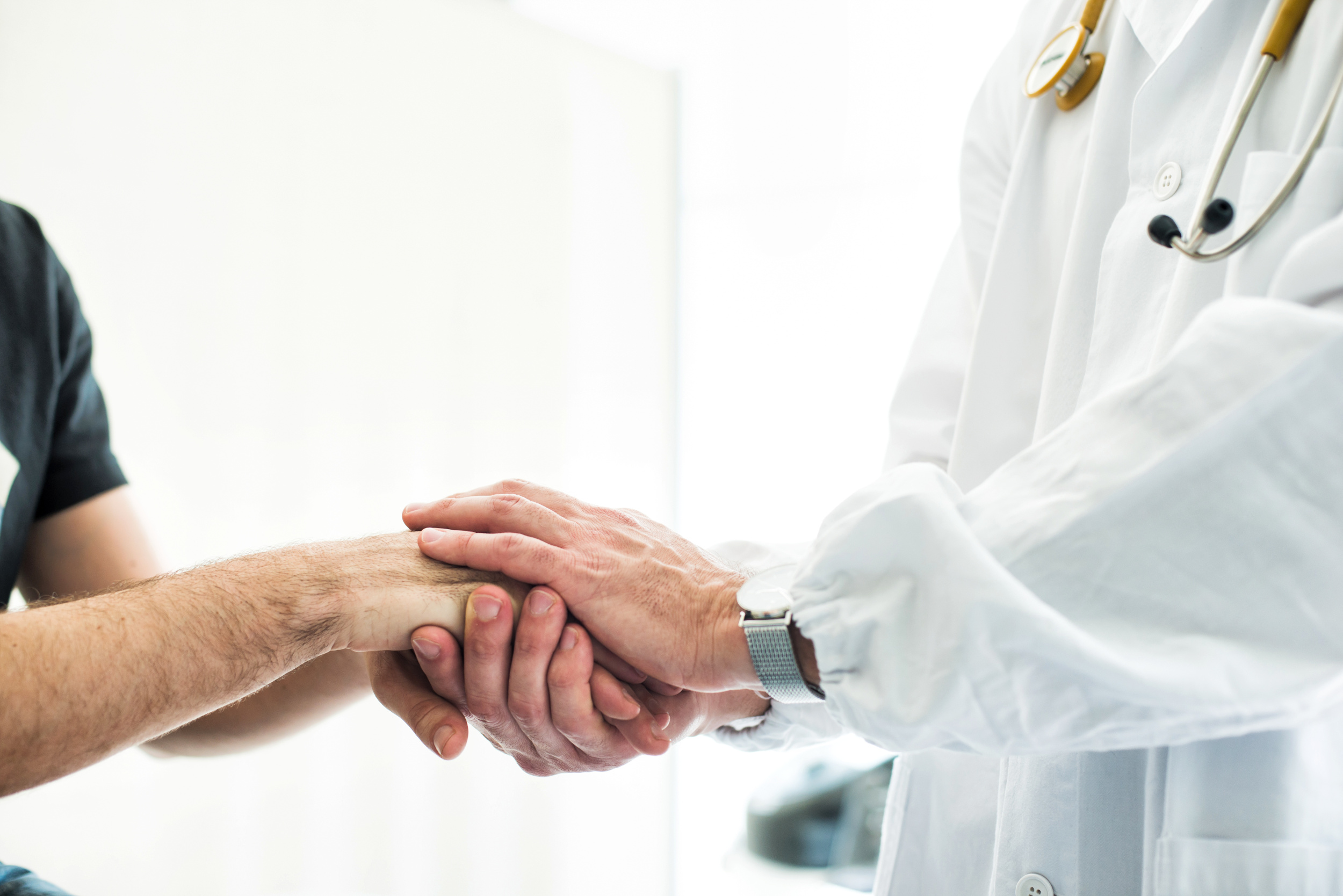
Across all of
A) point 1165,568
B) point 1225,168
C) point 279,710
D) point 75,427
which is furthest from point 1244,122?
point 75,427

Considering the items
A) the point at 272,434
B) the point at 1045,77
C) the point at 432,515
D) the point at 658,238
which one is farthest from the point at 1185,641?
the point at 658,238

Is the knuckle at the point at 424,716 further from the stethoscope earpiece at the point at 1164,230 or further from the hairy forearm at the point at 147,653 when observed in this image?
the stethoscope earpiece at the point at 1164,230

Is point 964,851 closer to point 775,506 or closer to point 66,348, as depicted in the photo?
point 66,348

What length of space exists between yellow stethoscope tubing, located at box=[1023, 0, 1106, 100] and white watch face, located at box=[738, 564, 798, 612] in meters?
0.59

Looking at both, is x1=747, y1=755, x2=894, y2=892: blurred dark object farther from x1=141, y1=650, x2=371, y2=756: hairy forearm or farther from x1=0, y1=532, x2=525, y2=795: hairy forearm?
x1=0, y1=532, x2=525, y2=795: hairy forearm

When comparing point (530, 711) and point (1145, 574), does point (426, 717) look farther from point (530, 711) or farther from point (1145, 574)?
point (1145, 574)

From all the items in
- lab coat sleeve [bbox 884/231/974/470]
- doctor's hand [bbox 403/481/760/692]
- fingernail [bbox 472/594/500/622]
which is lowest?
fingernail [bbox 472/594/500/622]

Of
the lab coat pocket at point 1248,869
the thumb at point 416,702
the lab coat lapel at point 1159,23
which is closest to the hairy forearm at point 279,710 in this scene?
the thumb at point 416,702

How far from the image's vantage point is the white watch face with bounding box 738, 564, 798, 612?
0.76m

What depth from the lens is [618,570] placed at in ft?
3.07

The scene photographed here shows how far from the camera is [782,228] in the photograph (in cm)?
308

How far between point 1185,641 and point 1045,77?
0.65 metres

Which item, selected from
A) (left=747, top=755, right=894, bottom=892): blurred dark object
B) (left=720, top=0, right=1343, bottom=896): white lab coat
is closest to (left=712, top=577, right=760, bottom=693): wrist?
(left=720, top=0, right=1343, bottom=896): white lab coat

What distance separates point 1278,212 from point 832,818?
253 cm
